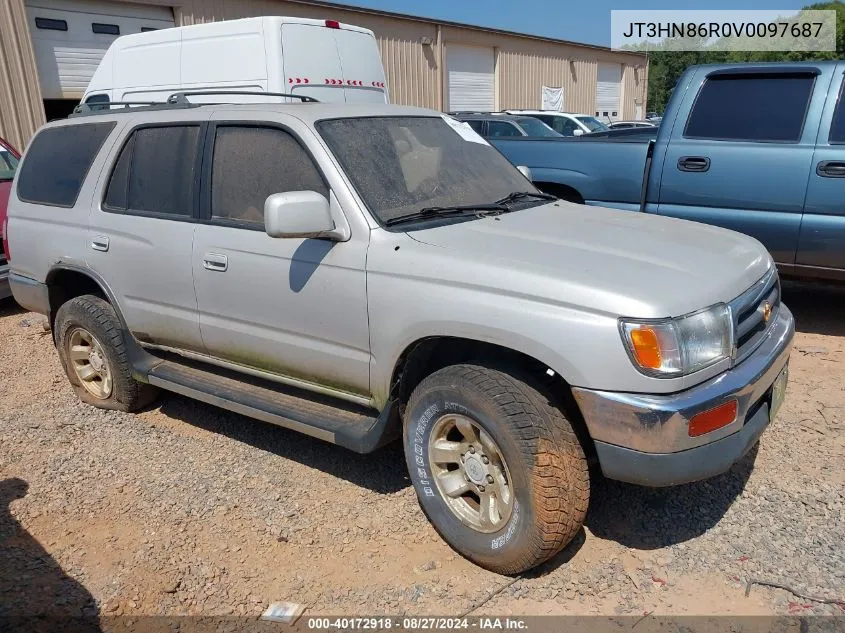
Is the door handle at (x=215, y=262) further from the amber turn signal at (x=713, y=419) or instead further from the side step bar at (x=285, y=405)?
the amber turn signal at (x=713, y=419)

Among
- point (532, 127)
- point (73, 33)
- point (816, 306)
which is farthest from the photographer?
point (73, 33)

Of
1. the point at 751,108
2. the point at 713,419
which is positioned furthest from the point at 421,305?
the point at 751,108

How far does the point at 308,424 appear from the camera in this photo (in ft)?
11.1

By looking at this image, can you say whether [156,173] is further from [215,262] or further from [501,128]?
[501,128]

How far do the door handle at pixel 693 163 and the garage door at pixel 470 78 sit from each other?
1736cm

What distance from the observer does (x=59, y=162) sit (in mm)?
4633

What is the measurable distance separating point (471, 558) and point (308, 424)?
97cm

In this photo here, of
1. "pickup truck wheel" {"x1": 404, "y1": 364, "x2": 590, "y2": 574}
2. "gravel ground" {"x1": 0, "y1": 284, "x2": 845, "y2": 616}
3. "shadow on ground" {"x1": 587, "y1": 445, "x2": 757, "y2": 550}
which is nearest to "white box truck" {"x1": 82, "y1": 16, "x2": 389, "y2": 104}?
"gravel ground" {"x1": 0, "y1": 284, "x2": 845, "y2": 616}

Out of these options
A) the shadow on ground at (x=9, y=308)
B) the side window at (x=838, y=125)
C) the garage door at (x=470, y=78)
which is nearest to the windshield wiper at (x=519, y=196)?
the side window at (x=838, y=125)

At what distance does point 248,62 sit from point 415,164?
555 cm

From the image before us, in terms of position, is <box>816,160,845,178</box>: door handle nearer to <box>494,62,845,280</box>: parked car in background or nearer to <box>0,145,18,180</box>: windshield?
<box>494,62,845,280</box>: parked car in background

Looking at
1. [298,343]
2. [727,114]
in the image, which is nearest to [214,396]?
[298,343]

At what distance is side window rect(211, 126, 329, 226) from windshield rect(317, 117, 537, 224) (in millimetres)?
181

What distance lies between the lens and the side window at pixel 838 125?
5172mm
